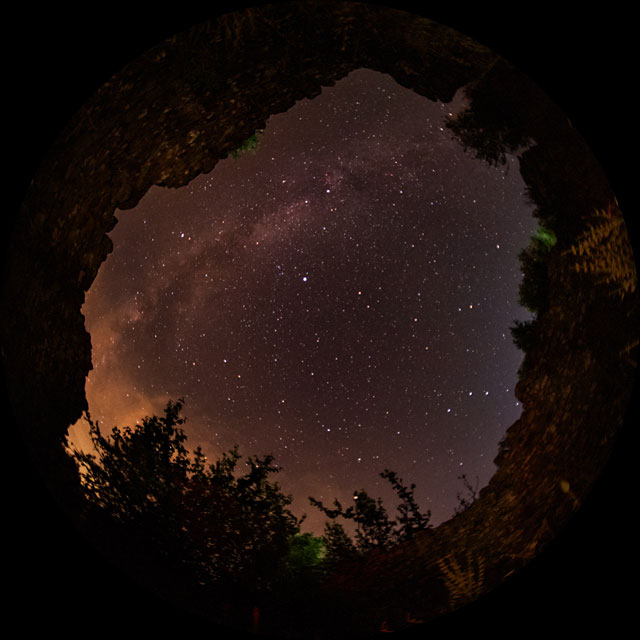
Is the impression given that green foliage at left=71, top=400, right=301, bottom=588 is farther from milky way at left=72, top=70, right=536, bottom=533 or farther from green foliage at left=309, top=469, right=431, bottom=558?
green foliage at left=309, top=469, right=431, bottom=558

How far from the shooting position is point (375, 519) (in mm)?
2676

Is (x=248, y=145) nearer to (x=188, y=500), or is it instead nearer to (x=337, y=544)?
(x=188, y=500)

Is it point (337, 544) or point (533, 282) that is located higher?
point (533, 282)

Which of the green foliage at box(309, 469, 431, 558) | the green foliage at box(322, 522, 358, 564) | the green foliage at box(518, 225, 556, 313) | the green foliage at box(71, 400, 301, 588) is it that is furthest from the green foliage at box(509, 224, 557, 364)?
the green foliage at box(71, 400, 301, 588)

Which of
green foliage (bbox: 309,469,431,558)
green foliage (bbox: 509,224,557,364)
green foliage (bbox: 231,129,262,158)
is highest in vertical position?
green foliage (bbox: 231,129,262,158)

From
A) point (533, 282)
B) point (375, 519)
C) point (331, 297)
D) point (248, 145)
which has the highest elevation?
point (248, 145)

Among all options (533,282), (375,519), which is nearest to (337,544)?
(375,519)

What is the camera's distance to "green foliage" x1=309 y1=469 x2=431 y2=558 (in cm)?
266

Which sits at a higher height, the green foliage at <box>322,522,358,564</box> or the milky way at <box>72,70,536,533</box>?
the milky way at <box>72,70,536,533</box>

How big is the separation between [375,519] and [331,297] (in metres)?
1.27

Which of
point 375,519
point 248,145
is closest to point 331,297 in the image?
point 248,145

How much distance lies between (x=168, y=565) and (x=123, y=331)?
138cm

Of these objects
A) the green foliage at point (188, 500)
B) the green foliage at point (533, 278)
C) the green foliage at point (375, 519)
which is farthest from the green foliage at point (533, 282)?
the green foliage at point (188, 500)

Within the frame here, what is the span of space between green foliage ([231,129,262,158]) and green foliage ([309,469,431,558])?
1924 millimetres
